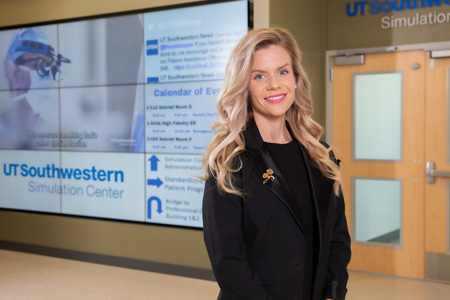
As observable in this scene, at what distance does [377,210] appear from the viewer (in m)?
5.42

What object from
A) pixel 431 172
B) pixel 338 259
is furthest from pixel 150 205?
pixel 338 259

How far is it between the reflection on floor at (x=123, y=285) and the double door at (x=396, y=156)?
1.02ft

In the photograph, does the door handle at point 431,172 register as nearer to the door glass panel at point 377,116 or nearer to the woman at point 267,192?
the door glass panel at point 377,116

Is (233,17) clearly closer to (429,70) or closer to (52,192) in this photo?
(429,70)

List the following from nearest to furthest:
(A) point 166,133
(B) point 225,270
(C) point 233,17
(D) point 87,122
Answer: (B) point 225,270, (C) point 233,17, (A) point 166,133, (D) point 87,122

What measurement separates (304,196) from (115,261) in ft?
14.7

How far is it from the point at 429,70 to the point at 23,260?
15.9 ft

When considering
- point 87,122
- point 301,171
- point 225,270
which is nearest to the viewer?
point 225,270

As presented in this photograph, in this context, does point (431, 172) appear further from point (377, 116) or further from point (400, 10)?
point (400, 10)

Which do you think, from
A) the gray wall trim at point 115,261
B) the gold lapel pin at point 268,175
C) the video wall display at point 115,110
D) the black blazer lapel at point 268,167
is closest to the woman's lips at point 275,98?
the black blazer lapel at point 268,167

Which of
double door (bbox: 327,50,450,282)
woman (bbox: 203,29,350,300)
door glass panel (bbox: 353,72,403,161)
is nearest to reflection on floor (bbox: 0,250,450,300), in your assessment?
double door (bbox: 327,50,450,282)

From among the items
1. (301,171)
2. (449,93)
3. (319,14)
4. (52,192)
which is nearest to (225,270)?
(301,171)

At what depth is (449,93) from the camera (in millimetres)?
5000

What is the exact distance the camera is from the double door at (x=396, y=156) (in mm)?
5078
